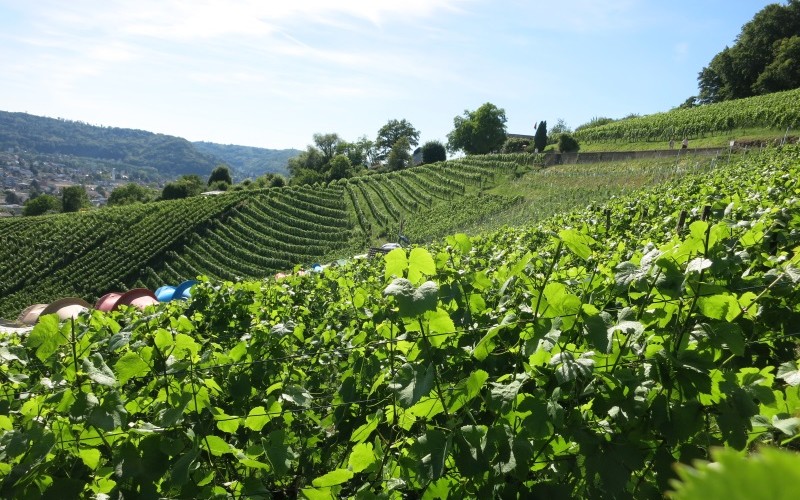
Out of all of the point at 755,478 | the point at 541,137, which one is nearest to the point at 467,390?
the point at 755,478

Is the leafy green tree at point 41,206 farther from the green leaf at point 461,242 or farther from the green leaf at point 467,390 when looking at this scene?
the green leaf at point 467,390

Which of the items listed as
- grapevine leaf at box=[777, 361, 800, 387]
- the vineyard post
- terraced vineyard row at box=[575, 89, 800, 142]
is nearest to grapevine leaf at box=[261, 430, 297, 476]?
grapevine leaf at box=[777, 361, 800, 387]

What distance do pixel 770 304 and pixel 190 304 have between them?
4.45 meters

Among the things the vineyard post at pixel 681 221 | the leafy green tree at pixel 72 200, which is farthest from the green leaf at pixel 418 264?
the leafy green tree at pixel 72 200

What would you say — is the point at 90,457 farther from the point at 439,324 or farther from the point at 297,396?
the point at 439,324

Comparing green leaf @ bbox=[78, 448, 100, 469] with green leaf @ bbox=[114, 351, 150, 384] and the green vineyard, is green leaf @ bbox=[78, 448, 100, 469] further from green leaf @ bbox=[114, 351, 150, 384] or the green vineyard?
green leaf @ bbox=[114, 351, 150, 384]

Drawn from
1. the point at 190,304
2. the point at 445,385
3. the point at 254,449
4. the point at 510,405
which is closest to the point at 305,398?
the point at 254,449

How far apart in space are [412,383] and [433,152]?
71.4 meters

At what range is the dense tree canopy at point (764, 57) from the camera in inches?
1946

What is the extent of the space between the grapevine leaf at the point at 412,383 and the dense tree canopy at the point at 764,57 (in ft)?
201

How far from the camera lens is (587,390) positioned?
5.07ft

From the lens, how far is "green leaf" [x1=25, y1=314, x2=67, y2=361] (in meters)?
1.81

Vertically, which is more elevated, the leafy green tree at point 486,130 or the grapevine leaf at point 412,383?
the leafy green tree at point 486,130

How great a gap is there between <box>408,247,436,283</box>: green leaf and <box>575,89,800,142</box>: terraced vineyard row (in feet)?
138
